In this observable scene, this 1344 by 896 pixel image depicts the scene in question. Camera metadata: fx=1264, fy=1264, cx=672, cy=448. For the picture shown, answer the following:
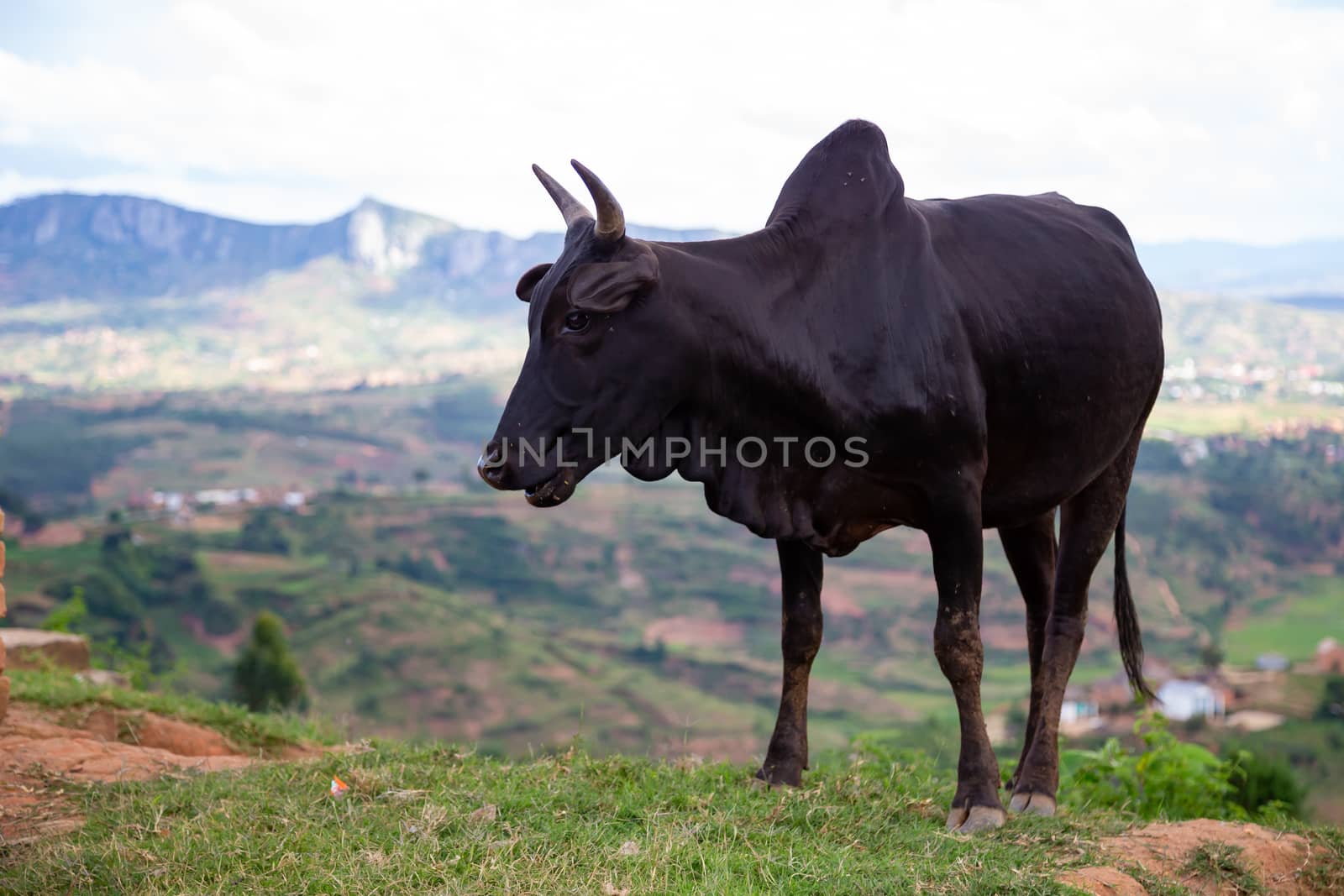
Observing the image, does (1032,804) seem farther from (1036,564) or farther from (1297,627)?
(1297,627)

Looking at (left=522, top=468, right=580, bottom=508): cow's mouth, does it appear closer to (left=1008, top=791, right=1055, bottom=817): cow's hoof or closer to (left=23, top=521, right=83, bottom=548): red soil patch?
(left=1008, top=791, right=1055, bottom=817): cow's hoof

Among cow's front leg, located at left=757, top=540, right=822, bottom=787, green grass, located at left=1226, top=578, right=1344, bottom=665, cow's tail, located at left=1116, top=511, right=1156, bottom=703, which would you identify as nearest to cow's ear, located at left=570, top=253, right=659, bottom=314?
cow's front leg, located at left=757, top=540, right=822, bottom=787

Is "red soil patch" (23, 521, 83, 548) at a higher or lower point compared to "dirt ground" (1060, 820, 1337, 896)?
lower

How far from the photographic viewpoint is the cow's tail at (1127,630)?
6875 millimetres

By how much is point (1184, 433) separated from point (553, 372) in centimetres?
11600

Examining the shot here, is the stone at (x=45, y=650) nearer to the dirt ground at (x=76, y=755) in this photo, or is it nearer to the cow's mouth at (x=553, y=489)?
the dirt ground at (x=76, y=755)

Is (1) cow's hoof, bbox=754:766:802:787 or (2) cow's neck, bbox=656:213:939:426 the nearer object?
(2) cow's neck, bbox=656:213:939:426

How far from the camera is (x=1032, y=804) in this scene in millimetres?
5773

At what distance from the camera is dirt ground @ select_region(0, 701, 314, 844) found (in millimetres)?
5270

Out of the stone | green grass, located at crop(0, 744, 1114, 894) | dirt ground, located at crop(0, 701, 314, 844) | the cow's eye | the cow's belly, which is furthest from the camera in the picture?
the stone

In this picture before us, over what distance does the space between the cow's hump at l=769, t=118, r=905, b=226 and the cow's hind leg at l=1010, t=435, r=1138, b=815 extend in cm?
188

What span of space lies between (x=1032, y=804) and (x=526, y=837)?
255cm

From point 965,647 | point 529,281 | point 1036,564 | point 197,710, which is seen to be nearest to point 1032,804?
point 965,647

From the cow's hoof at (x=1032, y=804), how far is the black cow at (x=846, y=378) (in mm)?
12
